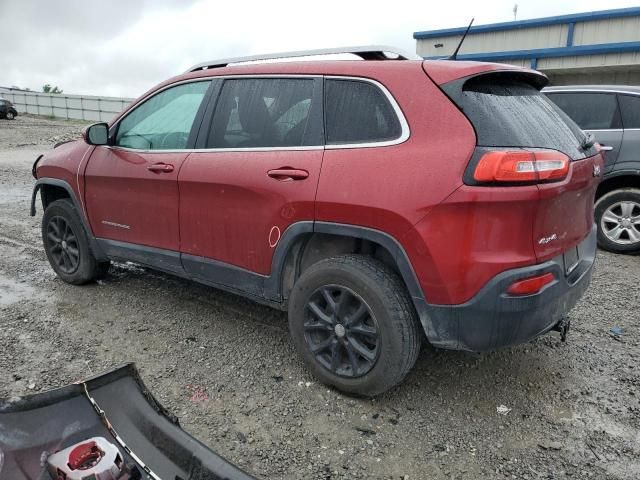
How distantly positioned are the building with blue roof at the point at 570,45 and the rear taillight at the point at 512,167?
13739 millimetres

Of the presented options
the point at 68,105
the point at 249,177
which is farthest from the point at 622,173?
the point at 68,105

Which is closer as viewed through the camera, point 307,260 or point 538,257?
point 538,257

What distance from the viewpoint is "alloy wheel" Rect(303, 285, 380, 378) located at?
Answer: 2738 millimetres

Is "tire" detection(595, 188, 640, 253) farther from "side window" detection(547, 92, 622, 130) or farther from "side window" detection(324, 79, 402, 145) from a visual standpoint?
"side window" detection(324, 79, 402, 145)

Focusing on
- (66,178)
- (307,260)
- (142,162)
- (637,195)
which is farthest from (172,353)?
(637,195)

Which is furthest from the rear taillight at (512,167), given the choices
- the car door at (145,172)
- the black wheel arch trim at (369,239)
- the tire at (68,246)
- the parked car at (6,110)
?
the parked car at (6,110)

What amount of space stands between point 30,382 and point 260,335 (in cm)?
145

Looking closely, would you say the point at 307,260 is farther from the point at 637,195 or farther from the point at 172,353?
the point at 637,195

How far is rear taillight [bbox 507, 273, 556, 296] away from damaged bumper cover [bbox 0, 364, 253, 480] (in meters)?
1.42

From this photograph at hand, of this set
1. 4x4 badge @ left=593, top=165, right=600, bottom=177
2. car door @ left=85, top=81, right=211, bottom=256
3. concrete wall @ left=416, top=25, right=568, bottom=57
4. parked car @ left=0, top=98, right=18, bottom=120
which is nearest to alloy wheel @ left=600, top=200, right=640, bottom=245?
4x4 badge @ left=593, top=165, right=600, bottom=177

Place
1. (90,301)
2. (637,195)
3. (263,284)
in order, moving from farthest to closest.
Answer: (637,195), (90,301), (263,284)

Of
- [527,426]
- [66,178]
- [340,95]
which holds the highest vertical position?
[340,95]

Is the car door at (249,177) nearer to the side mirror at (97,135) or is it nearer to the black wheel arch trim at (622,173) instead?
the side mirror at (97,135)

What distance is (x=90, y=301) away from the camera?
4254mm
